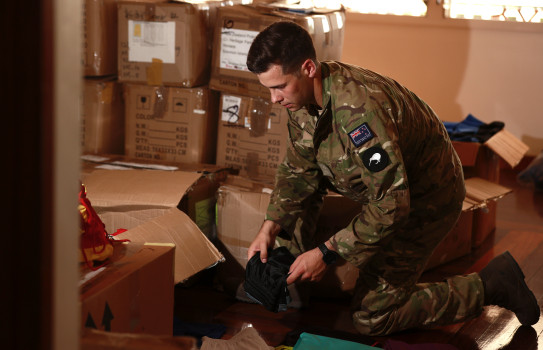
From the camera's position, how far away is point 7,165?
0.42 metres

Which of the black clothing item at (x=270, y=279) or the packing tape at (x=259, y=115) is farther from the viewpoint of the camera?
the packing tape at (x=259, y=115)

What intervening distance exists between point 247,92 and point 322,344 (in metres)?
1.06

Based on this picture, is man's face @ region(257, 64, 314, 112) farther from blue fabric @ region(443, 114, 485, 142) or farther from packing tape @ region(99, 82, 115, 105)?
blue fabric @ region(443, 114, 485, 142)

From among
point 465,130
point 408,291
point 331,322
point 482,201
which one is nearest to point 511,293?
point 408,291

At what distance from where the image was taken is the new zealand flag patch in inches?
60.8

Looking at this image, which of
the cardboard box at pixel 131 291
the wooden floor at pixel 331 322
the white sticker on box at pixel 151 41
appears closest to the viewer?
the cardboard box at pixel 131 291

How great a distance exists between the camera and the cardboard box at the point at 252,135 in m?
2.41

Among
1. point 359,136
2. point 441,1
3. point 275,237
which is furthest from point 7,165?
point 441,1

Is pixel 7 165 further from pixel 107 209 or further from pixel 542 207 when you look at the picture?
pixel 542 207

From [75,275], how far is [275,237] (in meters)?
1.41

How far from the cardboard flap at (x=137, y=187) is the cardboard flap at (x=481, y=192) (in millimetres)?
1183

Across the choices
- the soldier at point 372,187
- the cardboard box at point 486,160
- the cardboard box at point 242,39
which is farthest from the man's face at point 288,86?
the cardboard box at point 486,160

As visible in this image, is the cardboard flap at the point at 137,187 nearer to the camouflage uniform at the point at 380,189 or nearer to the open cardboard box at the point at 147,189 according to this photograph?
the open cardboard box at the point at 147,189

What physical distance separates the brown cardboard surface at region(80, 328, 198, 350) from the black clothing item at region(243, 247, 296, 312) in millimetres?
1075
